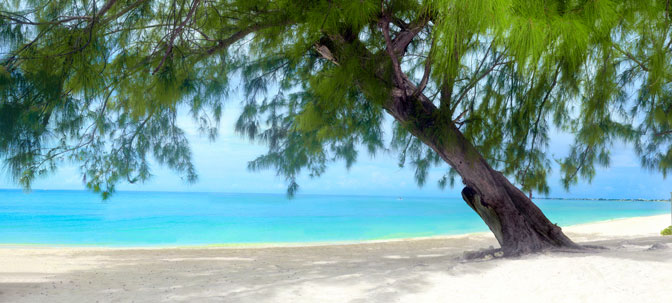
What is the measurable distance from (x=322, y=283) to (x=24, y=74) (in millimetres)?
1823

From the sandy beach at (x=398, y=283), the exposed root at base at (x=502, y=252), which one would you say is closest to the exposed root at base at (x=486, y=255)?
the exposed root at base at (x=502, y=252)

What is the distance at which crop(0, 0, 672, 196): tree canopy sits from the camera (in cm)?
226

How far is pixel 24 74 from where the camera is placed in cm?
235

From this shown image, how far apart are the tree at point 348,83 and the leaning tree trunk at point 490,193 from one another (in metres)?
0.01

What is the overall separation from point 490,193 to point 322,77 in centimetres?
156

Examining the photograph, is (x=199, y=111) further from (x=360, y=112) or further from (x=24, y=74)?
(x=24, y=74)

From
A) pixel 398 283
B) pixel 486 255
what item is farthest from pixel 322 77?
pixel 486 255

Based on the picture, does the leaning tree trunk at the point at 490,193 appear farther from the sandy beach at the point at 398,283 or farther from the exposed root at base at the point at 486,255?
the sandy beach at the point at 398,283

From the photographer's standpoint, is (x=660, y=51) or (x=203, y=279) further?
(x=203, y=279)

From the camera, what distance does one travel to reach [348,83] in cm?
285

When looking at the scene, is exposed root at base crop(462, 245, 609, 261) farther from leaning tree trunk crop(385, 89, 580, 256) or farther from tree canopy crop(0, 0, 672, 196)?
tree canopy crop(0, 0, 672, 196)

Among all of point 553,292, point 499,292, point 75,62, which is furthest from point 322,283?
point 75,62

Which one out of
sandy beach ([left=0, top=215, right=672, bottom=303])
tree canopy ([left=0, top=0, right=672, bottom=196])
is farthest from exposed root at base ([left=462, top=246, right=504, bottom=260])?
tree canopy ([left=0, top=0, right=672, bottom=196])

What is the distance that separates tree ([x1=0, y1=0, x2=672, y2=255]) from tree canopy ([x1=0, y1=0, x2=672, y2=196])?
12 millimetres
